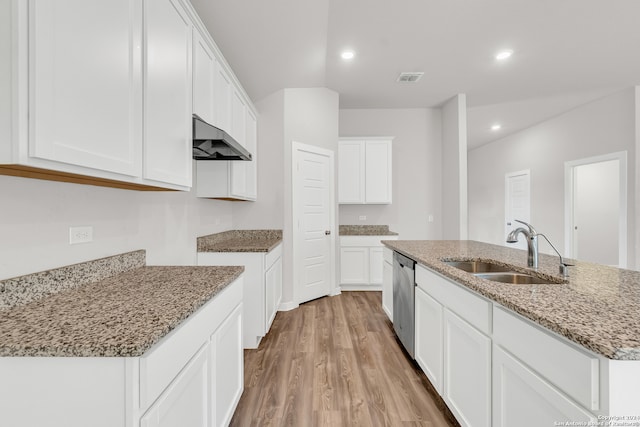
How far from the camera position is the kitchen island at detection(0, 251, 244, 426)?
76cm

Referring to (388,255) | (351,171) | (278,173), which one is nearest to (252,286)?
(388,255)

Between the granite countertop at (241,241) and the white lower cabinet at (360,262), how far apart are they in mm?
1237

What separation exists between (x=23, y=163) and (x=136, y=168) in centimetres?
46

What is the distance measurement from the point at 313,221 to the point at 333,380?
2115 mm

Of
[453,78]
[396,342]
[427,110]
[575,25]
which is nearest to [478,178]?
[427,110]

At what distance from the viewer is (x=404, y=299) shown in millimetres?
2402

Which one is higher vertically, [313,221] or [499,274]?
[313,221]

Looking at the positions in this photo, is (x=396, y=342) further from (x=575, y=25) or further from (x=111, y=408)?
(x=575, y=25)

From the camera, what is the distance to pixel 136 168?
1201 mm

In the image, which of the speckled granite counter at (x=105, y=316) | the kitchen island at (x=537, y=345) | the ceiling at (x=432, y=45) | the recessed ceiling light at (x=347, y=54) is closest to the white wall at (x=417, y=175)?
the ceiling at (x=432, y=45)

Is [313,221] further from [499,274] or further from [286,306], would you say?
[499,274]

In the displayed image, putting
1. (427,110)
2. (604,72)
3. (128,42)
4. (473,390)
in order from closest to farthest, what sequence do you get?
(128,42) < (473,390) < (604,72) < (427,110)

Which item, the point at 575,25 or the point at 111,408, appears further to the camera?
the point at 575,25

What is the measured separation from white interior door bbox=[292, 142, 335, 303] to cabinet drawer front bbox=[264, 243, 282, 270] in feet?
1.30
